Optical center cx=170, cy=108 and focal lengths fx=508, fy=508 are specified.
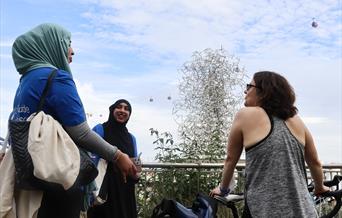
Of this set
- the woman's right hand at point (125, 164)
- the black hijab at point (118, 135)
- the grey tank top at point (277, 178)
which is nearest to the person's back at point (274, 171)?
the grey tank top at point (277, 178)

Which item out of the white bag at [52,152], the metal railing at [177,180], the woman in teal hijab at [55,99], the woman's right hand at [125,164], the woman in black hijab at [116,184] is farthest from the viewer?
the metal railing at [177,180]

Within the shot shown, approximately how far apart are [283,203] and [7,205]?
4.52 ft

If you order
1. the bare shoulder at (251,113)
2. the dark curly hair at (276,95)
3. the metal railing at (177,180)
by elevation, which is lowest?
the metal railing at (177,180)

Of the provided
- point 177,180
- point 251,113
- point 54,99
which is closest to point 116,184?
point 177,180

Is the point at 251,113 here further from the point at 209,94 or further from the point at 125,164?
the point at 209,94

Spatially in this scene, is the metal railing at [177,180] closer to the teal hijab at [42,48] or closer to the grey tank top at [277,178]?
the grey tank top at [277,178]

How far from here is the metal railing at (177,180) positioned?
19.1ft

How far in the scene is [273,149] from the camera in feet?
8.86

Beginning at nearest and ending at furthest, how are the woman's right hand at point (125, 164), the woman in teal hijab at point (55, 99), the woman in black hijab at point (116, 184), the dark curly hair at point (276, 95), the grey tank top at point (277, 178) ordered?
1. the woman in teal hijab at point (55, 99)
2. the woman's right hand at point (125, 164)
3. the grey tank top at point (277, 178)
4. the dark curly hair at point (276, 95)
5. the woman in black hijab at point (116, 184)

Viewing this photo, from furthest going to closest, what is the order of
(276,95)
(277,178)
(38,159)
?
(276,95) → (277,178) → (38,159)

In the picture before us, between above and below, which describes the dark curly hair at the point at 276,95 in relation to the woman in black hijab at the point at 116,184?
above

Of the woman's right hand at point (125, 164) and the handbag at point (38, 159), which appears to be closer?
the handbag at point (38, 159)

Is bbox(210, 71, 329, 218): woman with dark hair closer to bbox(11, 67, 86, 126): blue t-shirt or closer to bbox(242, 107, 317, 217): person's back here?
bbox(242, 107, 317, 217): person's back

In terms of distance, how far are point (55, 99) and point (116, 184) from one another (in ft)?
9.59
